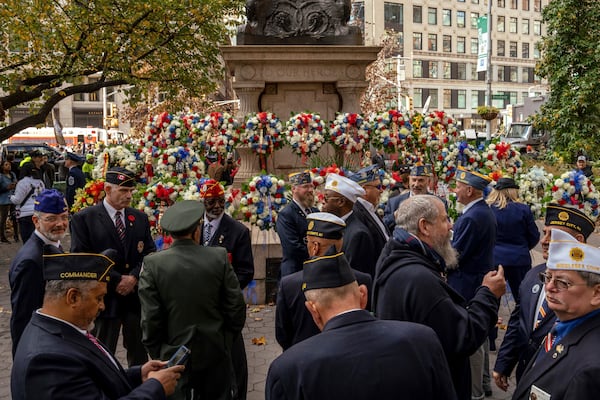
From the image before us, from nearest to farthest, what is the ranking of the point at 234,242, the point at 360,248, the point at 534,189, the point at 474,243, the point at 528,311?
the point at 528,311 < the point at 360,248 < the point at 234,242 < the point at 474,243 < the point at 534,189

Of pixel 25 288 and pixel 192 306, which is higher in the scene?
pixel 25 288

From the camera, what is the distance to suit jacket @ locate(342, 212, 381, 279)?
4.79 m

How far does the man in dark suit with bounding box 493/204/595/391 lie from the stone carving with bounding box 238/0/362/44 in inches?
329

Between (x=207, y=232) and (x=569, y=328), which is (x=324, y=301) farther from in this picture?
(x=207, y=232)

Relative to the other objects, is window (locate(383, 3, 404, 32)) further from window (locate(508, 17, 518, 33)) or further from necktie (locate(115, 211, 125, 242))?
necktie (locate(115, 211, 125, 242))

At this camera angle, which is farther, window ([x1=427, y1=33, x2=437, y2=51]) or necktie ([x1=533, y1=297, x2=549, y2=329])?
window ([x1=427, y1=33, x2=437, y2=51])

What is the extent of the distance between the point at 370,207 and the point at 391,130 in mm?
4797

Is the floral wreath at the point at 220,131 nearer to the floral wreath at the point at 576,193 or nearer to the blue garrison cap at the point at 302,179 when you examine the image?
the blue garrison cap at the point at 302,179

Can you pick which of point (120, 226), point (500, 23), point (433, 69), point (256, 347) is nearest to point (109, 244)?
point (120, 226)

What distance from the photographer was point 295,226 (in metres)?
6.18

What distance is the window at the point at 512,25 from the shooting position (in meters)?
76.1

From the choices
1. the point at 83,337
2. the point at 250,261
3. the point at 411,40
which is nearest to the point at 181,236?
the point at 250,261

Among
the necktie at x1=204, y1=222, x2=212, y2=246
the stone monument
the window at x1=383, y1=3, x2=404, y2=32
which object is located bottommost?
the necktie at x1=204, y1=222, x2=212, y2=246

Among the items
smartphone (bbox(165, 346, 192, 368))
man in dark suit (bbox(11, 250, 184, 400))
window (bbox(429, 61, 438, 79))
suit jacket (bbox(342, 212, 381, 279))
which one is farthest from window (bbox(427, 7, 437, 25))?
man in dark suit (bbox(11, 250, 184, 400))
